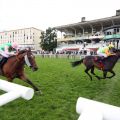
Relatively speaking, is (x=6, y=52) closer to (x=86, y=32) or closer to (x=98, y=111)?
(x=98, y=111)

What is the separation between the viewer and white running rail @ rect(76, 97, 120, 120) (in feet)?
3.15

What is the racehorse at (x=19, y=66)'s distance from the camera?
19.5 ft

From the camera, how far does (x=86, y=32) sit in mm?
56375

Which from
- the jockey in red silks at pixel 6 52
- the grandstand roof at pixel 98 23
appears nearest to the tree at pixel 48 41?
the grandstand roof at pixel 98 23

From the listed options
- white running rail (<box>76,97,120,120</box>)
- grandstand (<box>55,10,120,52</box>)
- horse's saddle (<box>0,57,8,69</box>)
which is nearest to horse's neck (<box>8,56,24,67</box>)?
horse's saddle (<box>0,57,8,69</box>)

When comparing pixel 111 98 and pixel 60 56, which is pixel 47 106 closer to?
pixel 111 98

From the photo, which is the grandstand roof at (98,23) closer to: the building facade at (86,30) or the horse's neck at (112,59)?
the building facade at (86,30)

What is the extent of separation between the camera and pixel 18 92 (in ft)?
4.11

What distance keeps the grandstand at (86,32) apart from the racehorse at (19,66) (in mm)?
39418

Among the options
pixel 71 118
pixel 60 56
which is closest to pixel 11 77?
pixel 71 118

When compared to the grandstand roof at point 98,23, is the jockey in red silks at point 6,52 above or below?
below

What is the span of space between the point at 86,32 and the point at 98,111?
56.1m

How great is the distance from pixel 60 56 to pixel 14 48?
23227 mm

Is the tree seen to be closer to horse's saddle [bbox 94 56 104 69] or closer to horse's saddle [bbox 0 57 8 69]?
horse's saddle [bbox 94 56 104 69]
